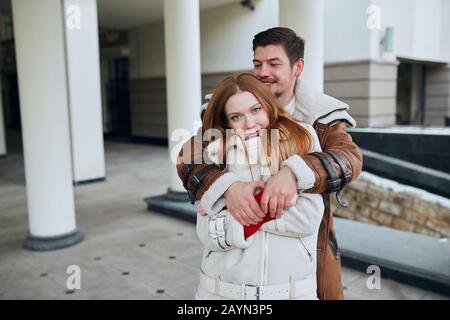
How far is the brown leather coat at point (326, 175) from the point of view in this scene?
1186 millimetres

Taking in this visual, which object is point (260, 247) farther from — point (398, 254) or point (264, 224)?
point (398, 254)

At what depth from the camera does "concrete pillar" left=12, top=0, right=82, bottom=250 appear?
4.14 metres

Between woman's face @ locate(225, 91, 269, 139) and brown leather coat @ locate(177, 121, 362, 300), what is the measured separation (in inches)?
6.2

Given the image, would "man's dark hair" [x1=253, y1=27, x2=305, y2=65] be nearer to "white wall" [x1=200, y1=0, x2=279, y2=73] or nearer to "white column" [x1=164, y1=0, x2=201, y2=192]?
"white column" [x1=164, y1=0, x2=201, y2=192]

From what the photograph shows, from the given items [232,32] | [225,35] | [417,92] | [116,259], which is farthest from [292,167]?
[417,92]

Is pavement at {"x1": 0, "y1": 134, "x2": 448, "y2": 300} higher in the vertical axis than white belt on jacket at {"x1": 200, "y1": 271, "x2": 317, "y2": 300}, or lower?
lower

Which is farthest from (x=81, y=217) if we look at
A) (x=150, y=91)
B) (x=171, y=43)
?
(x=150, y=91)

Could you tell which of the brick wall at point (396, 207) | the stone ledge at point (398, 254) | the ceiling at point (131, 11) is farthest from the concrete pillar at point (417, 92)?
the stone ledge at point (398, 254)

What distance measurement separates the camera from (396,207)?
676 centimetres

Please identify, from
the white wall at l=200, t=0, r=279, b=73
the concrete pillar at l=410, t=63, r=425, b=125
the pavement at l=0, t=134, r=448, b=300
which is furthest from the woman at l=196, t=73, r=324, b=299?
the concrete pillar at l=410, t=63, r=425, b=125

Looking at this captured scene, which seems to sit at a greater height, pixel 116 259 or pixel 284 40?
pixel 284 40

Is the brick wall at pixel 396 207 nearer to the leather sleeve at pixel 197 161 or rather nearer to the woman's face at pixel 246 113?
the leather sleeve at pixel 197 161

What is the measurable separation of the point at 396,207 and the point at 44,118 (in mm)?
5323

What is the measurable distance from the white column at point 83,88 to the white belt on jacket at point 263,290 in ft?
23.8
